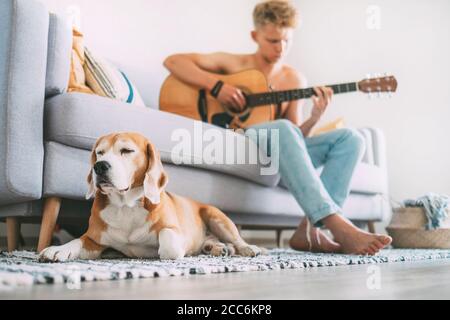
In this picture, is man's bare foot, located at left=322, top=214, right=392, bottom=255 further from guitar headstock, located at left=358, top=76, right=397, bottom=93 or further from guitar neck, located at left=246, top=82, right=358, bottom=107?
guitar headstock, located at left=358, top=76, right=397, bottom=93

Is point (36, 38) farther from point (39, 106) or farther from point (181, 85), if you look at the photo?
point (181, 85)

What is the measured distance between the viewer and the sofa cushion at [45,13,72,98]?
4.38 feet

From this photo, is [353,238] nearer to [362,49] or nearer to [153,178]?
[153,178]

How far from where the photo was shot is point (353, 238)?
4.68 ft

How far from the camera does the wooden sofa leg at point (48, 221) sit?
1.28 metres

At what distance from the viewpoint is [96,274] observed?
0.80m

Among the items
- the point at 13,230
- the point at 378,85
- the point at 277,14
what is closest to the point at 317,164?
the point at 378,85

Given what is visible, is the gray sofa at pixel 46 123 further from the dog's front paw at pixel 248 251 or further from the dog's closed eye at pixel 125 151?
the dog's front paw at pixel 248 251

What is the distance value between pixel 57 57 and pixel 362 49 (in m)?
2.32

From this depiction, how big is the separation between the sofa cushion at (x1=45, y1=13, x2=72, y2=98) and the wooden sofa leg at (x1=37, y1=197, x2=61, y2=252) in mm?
278

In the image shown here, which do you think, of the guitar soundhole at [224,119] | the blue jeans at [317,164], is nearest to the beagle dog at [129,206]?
the blue jeans at [317,164]

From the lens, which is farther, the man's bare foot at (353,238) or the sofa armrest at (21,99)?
the man's bare foot at (353,238)
